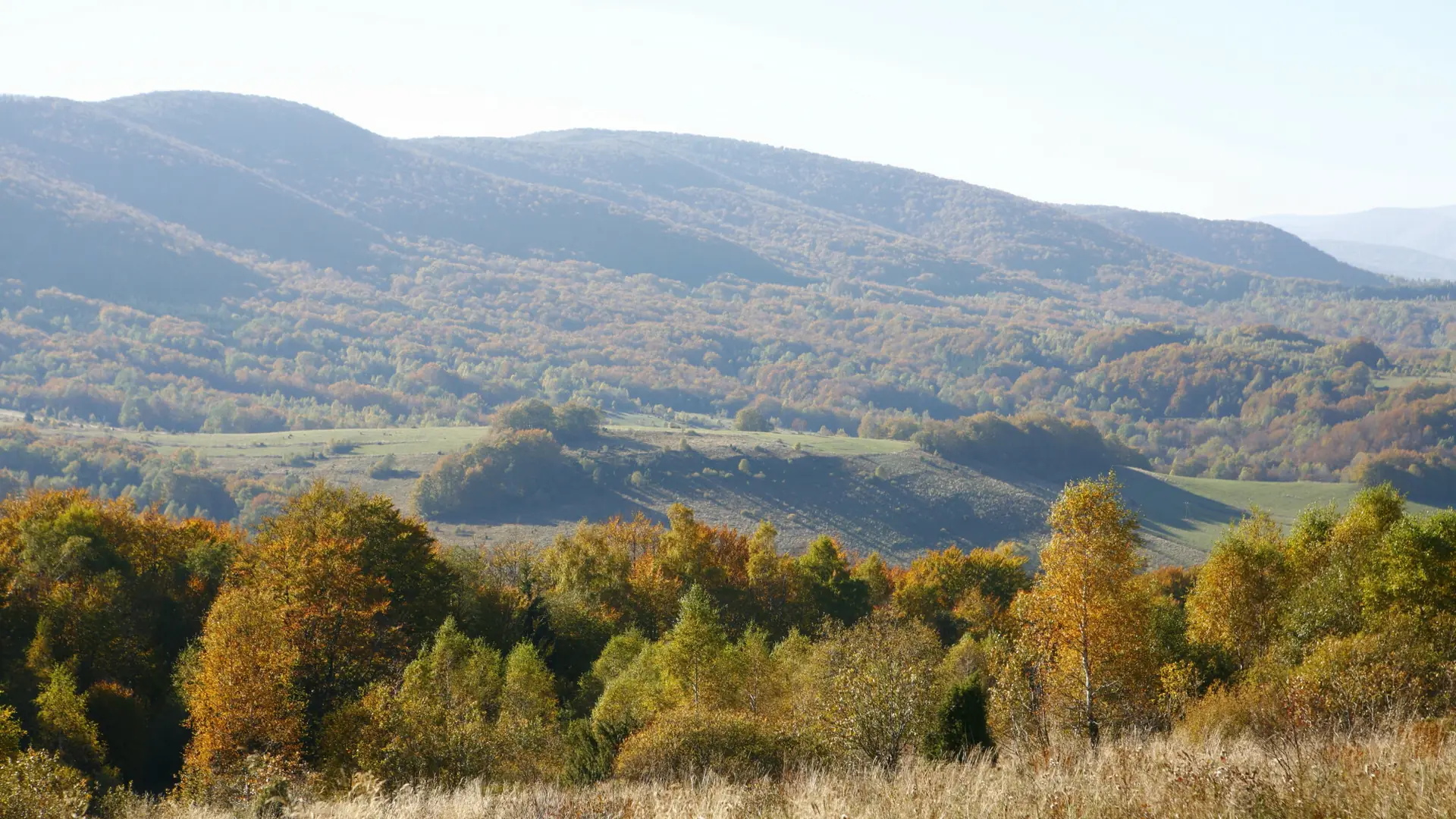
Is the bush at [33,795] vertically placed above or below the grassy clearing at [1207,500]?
above

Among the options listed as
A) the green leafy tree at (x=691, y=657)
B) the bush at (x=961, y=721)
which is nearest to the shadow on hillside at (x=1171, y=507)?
the green leafy tree at (x=691, y=657)

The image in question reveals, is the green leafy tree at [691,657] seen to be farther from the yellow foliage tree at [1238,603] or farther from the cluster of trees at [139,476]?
A: the cluster of trees at [139,476]

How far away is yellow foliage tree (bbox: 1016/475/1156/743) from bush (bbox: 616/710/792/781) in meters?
10.4

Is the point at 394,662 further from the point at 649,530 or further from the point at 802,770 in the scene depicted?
the point at 649,530

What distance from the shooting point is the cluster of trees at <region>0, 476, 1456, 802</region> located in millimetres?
26359

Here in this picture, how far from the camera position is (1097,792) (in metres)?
11.7

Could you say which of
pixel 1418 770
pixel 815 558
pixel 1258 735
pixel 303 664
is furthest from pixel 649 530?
pixel 1418 770

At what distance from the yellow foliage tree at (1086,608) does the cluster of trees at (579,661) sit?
0.28 ft

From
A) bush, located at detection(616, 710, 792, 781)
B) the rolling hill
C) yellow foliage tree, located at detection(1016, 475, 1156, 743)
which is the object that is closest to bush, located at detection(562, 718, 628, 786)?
bush, located at detection(616, 710, 792, 781)

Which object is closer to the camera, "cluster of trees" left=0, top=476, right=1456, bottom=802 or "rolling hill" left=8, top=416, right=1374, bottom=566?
"cluster of trees" left=0, top=476, right=1456, bottom=802

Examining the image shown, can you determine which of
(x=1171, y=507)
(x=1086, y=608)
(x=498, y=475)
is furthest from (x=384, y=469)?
(x=1086, y=608)

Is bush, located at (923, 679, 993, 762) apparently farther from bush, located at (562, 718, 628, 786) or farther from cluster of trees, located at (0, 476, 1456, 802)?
bush, located at (562, 718, 628, 786)

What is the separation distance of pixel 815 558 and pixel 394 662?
3225 centimetres

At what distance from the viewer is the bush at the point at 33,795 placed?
59.6ft
